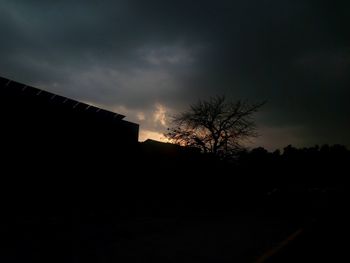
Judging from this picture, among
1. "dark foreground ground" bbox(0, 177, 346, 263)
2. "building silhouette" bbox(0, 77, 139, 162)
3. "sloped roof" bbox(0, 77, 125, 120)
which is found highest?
"sloped roof" bbox(0, 77, 125, 120)

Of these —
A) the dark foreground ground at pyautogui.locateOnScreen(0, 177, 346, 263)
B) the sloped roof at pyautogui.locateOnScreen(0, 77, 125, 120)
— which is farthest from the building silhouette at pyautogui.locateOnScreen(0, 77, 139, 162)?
the dark foreground ground at pyautogui.locateOnScreen(0, 177, 346, 263)

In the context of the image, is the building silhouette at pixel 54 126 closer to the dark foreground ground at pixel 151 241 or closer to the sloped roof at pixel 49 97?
the sloped roof at pixel 49 97

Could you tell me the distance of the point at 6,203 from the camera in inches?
509

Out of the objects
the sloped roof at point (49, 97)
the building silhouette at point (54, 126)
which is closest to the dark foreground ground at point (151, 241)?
the building silhouette at point (54, 126)

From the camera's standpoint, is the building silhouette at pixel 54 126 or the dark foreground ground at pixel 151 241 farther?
the building silhouette at pixel 54 126

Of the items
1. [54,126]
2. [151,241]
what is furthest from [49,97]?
[151,241]

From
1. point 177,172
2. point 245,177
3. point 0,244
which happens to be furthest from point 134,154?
point 245,177

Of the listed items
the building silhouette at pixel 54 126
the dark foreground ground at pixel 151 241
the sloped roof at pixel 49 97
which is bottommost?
the dark foreground ground at pixel 151 241

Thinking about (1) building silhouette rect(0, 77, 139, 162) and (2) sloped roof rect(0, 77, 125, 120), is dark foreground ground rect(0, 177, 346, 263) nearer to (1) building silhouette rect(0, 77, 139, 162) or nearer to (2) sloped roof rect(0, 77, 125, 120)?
(1) building silhouette rect(0, 77, 139, 162)

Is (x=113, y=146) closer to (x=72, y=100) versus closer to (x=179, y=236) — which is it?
(x=72, y=100)

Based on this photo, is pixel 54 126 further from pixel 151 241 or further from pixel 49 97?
pixel 151 241

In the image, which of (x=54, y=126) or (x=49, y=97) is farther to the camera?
(x=54, y=126)

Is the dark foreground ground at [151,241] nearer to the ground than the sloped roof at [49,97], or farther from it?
nearer to the ground

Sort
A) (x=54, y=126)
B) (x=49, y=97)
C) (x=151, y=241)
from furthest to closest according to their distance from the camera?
(x=54, y=126), (x=49, y=97), (x=151, y=241)
